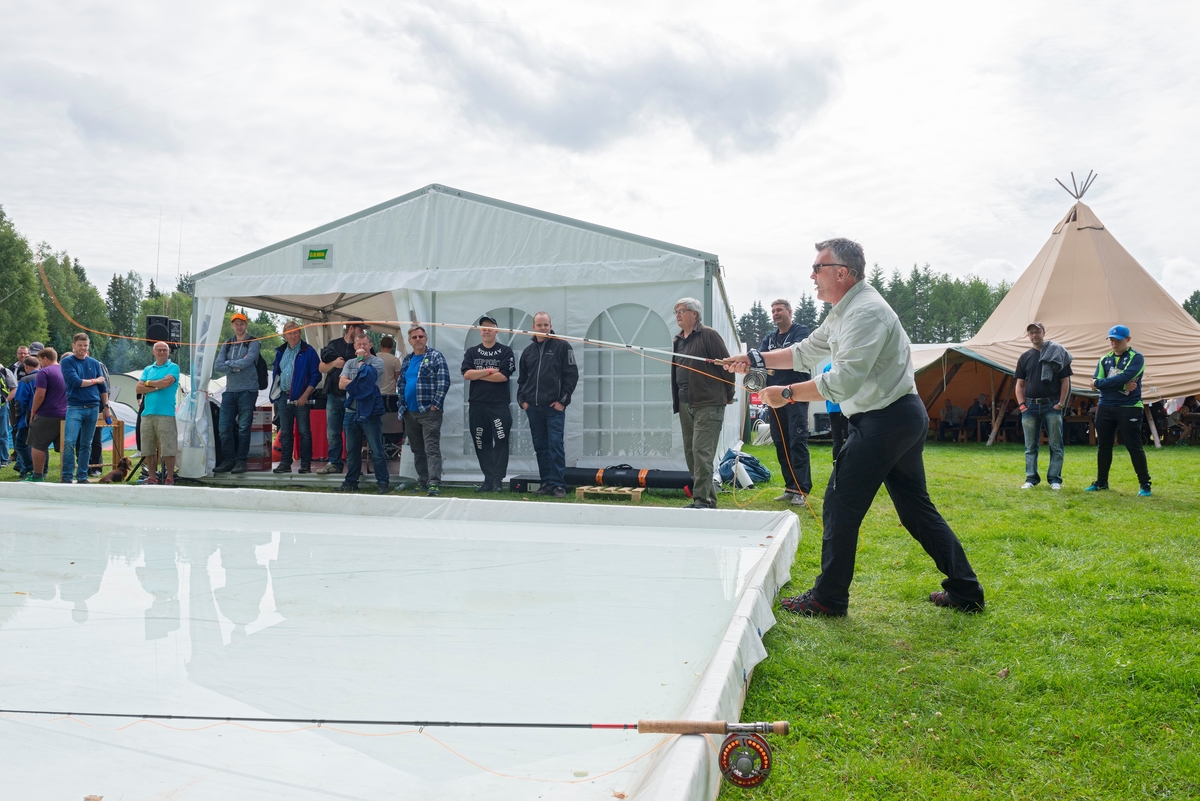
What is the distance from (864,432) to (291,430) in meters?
7.34

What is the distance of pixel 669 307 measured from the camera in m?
7.37

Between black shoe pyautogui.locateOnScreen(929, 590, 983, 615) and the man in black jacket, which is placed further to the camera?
the man in black jacket

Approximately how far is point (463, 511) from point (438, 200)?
13.9ft

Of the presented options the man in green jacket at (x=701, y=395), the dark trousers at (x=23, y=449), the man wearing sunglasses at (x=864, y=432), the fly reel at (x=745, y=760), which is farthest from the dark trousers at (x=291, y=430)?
the fly reel at (x=745, y=760)

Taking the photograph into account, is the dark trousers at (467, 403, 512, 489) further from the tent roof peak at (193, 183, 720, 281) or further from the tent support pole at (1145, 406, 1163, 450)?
the tent support pole at (1145, 406, 1163, 450)

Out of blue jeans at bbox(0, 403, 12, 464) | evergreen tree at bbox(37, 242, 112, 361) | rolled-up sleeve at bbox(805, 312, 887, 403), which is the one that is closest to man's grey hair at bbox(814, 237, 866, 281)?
rolled-up sleeve at bbox(805, 312, 887, 403)

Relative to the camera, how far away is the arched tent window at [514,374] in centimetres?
802

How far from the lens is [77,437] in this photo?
828 cm

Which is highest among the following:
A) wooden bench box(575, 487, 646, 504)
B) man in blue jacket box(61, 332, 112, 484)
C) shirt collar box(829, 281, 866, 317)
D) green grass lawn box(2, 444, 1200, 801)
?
shirt collar box(829, 281, 866, 317)

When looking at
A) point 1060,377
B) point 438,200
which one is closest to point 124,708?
point 438,200

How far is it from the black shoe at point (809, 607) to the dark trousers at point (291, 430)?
6.57 m

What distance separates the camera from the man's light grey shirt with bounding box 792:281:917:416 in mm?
Result: 3086

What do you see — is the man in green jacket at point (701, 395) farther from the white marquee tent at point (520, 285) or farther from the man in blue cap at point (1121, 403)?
the man in blue cap at point (1121, 403)

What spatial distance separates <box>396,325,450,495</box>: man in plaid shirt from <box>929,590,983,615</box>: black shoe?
16.7 ft
